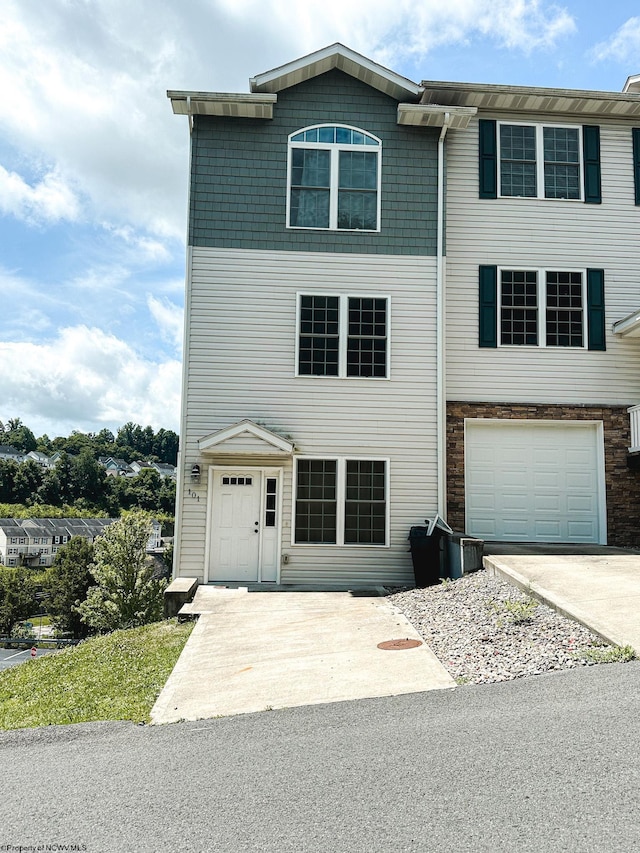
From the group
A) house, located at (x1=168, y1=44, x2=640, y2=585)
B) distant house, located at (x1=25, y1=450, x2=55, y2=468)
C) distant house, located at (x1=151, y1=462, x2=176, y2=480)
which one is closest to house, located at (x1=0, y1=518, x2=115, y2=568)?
distant house, located at (x1=25, y1=450, x2=55, y2=468)

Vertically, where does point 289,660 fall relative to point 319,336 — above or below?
below

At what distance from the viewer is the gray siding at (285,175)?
507 inches

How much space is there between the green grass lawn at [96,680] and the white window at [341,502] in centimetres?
342

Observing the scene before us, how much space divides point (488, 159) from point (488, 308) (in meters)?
3.12

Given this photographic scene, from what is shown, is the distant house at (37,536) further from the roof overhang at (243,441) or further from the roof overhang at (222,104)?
the roof overhang at (222,104)

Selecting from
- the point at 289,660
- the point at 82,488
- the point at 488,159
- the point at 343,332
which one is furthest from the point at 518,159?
the point at 82,488

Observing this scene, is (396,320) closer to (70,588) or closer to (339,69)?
(339,69)

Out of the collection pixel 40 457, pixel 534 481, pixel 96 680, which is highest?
pixel 40 457

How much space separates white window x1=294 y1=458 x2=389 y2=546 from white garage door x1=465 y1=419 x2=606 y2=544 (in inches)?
77.0

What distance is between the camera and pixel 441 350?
42.3 ft

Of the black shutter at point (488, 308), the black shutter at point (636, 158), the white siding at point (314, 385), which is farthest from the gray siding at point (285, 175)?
the black shutter at point (636, 158)

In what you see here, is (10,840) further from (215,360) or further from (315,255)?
(315,255)

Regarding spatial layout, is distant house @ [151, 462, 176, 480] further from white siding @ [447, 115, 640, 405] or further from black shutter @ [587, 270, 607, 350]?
black shutter @ [587, 270, 607, 350]

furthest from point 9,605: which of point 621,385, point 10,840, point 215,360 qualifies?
point 10,840
